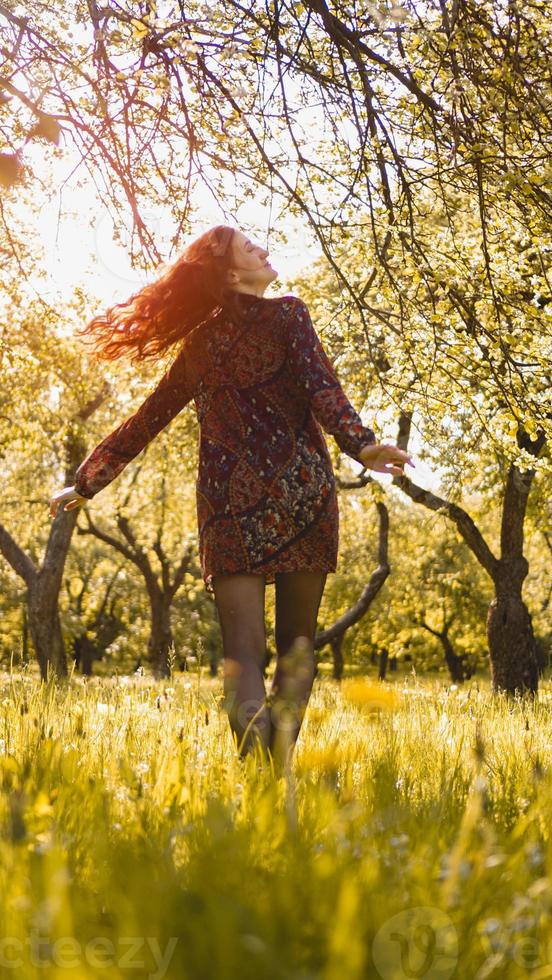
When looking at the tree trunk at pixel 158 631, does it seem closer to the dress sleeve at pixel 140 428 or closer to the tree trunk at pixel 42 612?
the tree trunk at pixel 42 612

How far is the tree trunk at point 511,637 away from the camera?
12766 mm

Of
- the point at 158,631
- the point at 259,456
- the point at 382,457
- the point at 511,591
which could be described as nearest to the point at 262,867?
the point at 382,457

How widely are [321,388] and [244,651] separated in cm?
108

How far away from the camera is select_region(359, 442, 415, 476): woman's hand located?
10.6ft

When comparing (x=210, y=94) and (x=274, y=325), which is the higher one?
(x=210, y=94)

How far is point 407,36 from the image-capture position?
500cm

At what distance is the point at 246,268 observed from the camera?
3760mm

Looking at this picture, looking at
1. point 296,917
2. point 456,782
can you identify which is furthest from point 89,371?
point 296,917

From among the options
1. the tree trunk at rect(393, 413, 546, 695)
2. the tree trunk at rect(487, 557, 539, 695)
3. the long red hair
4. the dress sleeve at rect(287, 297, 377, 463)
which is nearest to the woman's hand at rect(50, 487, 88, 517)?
the long red hair

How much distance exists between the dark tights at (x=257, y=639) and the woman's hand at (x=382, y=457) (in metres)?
0.54

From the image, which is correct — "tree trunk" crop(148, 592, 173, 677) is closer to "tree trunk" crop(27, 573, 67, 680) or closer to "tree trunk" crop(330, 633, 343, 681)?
"tree trunk" crop(27, 573, 67, 680)

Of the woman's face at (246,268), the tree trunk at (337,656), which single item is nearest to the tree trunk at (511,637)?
the woman's face at (246,268)

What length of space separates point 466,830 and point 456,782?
182cm

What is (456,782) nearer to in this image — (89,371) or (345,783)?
(345,783)
